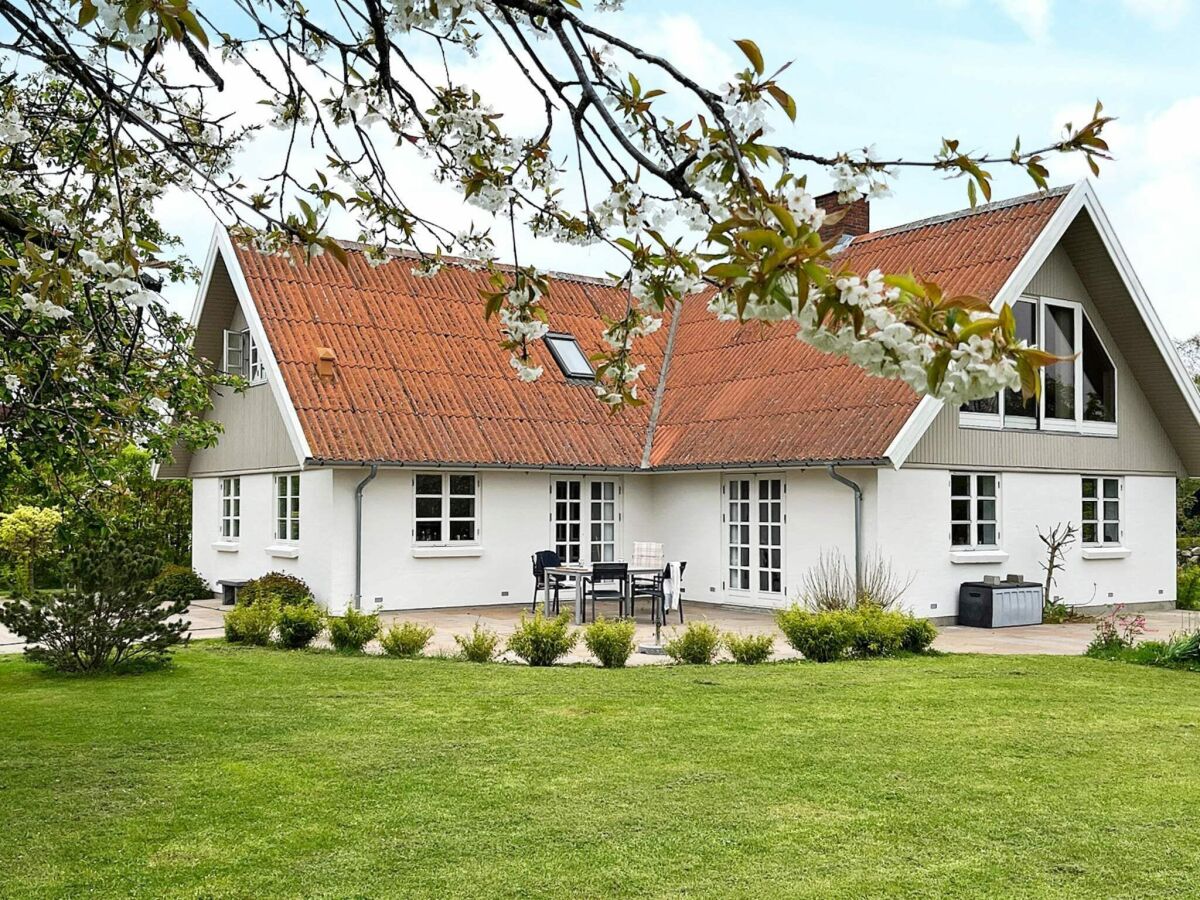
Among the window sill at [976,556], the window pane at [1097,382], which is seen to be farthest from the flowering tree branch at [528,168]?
the window pane at [1097,382]

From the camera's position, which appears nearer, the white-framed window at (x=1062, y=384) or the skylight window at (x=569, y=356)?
the white-framed window at (x=1062, y=384)

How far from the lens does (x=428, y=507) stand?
62.1 feet

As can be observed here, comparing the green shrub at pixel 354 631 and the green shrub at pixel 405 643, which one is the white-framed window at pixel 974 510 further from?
the green shrub at pixel 354 631

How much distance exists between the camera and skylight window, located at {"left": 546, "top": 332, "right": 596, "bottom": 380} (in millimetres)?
21719

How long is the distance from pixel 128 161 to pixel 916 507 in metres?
14.0

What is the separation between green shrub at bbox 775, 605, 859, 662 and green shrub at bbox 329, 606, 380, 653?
4517mm

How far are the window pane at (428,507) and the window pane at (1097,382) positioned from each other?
1040 cm

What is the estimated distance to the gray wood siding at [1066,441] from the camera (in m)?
18.0

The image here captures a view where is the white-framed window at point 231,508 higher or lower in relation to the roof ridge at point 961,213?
lower

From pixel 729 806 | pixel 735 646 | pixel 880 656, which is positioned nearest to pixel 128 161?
pixel 729 806

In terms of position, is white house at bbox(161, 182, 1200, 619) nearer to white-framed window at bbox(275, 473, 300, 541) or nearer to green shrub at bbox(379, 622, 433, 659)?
white-framed window at bbox(275, 473, 300, 541)

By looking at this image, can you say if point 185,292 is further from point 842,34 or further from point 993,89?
point 842,34

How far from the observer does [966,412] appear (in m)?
18.3

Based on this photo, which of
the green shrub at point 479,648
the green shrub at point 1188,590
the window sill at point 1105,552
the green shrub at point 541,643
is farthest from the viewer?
the green shrub at point 1188,590
